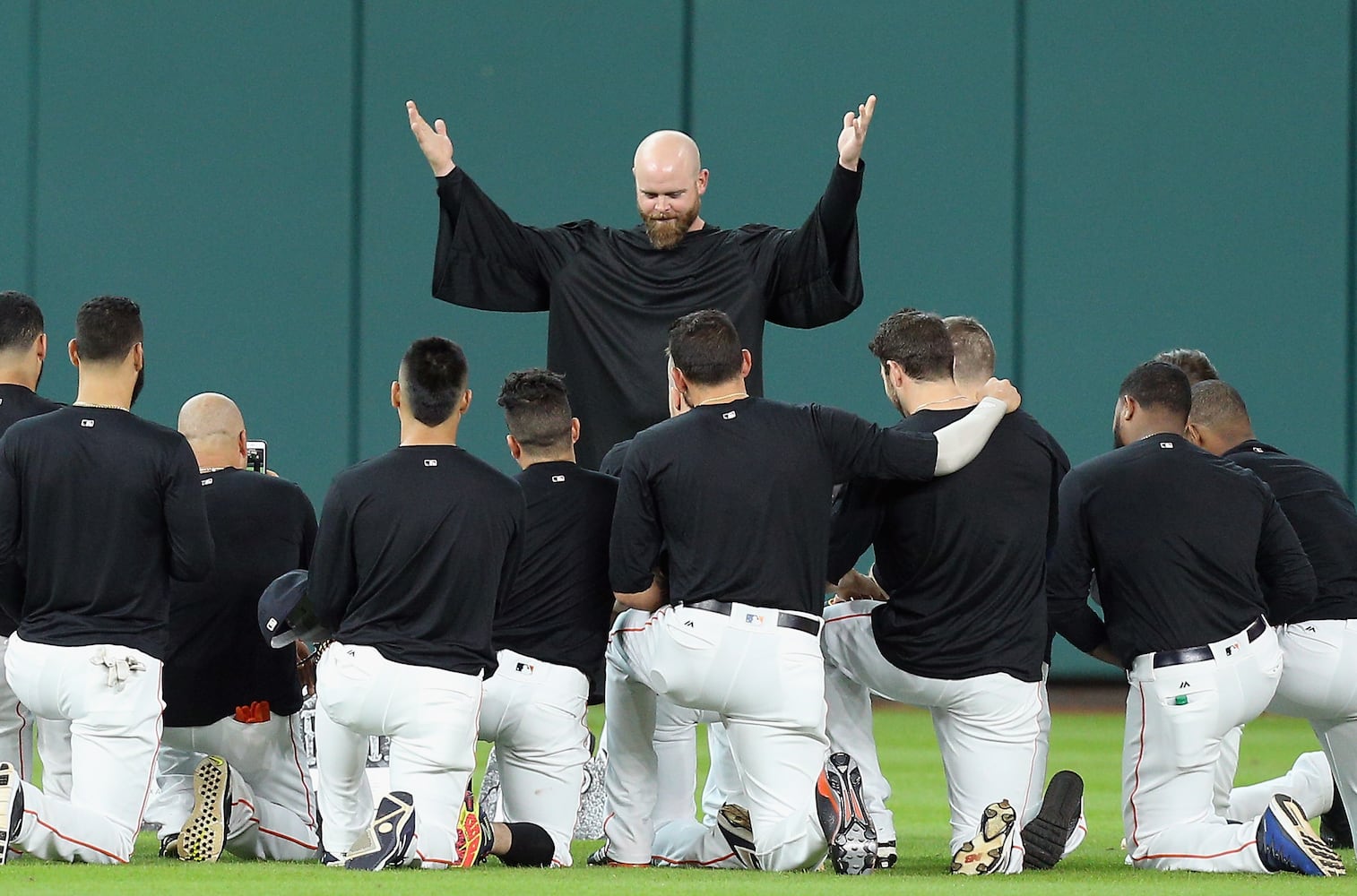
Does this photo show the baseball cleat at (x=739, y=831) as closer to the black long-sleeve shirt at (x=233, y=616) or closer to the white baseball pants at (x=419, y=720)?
the white baseball pants at (x=419, y=720)

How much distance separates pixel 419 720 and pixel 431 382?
97 cm

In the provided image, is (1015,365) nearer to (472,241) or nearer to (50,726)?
(472,241)

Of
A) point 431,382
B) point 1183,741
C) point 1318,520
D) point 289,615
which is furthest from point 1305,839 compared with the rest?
point 289,615

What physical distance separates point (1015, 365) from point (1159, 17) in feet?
8.00

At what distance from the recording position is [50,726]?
5.55m

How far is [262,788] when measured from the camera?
5.62 metres

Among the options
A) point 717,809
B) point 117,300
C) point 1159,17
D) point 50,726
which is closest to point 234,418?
point 117,300

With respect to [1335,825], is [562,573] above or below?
above

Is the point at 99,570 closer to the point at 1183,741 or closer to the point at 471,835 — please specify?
the point at 471,835

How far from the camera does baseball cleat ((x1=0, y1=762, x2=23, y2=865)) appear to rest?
15.5ft

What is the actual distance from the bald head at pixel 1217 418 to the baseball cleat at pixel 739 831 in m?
2.14

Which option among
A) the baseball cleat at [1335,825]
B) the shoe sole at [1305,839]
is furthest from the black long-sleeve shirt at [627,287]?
the baseball cleat at [1335,825]

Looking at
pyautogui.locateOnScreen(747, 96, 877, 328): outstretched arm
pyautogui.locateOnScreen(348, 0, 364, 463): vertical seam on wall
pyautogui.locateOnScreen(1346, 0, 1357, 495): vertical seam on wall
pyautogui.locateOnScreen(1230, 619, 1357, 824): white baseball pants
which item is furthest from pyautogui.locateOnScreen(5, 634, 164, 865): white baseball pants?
pyautogui.locateOnScreen(1346, 0, 1357, 495): vertical seam on wall

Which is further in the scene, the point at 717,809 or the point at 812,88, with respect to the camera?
the point at 812,88
